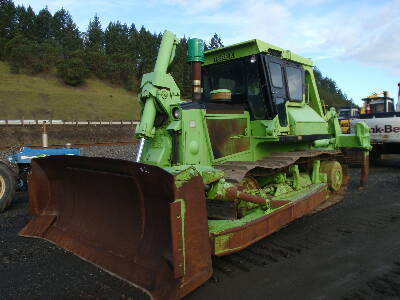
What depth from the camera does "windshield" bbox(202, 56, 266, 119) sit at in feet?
18.1

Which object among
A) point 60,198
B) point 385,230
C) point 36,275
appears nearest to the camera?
point 36,275

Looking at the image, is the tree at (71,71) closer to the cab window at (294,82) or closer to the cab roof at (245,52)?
the cab roof at (245,52)

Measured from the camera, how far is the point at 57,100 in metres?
38.9

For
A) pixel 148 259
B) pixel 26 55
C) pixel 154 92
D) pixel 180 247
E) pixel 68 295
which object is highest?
pixel 26 55

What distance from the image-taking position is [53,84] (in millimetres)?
46281

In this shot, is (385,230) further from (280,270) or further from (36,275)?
(36,275)

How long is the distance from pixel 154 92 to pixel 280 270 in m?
2.48

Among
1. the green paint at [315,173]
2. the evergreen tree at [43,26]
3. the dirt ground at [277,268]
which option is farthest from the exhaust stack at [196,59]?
the evergreen tree at [43,26]

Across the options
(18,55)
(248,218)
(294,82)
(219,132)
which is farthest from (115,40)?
(248,218)

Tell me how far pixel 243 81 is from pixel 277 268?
9.46 feet

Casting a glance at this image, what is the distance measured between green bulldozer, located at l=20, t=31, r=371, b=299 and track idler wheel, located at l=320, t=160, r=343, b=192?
18 millimetres

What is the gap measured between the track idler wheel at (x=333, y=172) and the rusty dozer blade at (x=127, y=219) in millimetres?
3940

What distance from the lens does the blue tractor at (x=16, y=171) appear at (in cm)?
646

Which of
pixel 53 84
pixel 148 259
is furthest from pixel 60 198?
pixel 53 84
